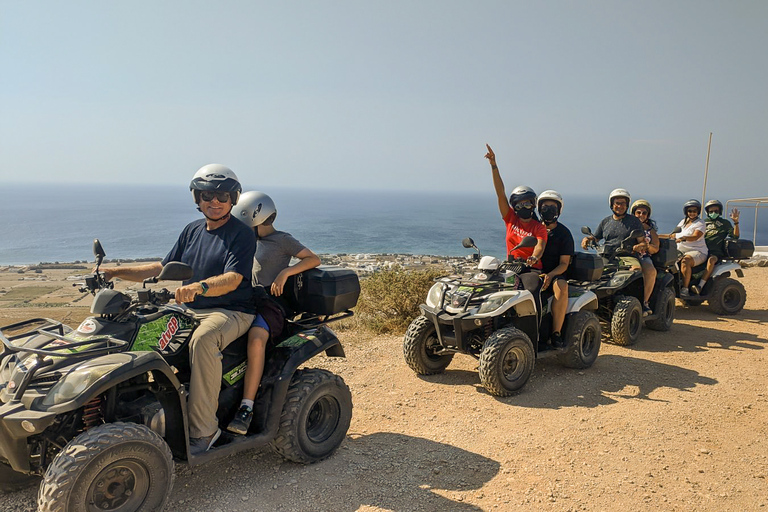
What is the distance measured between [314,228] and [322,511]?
76713 millimetres

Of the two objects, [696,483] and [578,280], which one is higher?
[578,280]

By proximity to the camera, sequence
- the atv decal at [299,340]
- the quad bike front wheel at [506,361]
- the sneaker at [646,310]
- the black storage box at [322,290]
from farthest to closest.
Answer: the sneaker at [646,310]
the quad bike front wheel at [506,361]
the black storage box at [322,290]
the atv decal at [299,340]

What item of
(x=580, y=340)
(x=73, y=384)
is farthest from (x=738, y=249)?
(x=73, y=384)

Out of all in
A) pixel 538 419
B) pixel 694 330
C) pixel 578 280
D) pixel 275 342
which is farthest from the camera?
pixel 694 330

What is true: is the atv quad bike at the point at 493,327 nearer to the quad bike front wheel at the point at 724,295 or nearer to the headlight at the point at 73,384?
the headlight at the point at 73,384

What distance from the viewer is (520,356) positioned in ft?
21.5

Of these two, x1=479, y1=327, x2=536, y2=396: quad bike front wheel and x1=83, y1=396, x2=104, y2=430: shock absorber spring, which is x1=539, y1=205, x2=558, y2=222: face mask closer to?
x1=479, y1=327, x2=536, y2=396: quad bike front wheel

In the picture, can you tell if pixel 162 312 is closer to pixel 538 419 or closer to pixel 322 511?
pixel 322 511

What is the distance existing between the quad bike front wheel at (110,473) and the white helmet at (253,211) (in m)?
1.89

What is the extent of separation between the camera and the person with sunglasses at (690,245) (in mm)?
11578

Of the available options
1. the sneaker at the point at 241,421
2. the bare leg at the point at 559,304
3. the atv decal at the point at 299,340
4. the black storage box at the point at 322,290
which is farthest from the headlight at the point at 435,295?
the sneaker at the point at 241,421

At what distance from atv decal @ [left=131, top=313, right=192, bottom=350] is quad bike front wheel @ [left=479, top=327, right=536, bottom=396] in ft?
11.3

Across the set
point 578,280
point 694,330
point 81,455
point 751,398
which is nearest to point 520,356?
point 578,280

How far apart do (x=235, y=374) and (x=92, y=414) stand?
104 centimetres
